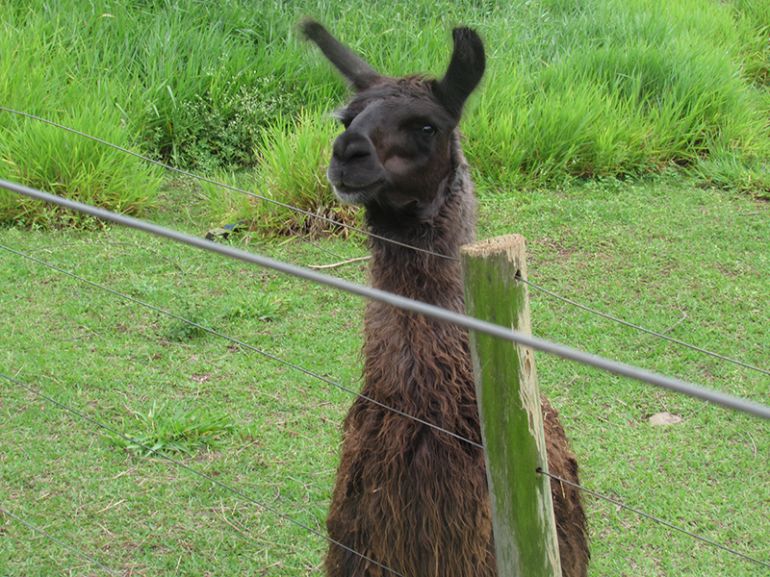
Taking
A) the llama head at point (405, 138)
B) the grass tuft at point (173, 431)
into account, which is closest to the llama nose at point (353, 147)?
the llama head at point (405, 138)

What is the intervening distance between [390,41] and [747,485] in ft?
14.4

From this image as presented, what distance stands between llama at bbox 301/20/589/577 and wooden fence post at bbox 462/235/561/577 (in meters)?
0.32

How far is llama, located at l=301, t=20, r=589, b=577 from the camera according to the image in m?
2.58

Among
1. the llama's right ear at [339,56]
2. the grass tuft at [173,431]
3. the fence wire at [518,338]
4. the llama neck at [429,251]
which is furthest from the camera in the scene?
the grass tuft at [173,431]

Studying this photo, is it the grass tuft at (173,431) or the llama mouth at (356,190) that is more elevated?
the llama mouth at (356,190)

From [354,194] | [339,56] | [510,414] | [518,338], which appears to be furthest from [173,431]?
[518,338]

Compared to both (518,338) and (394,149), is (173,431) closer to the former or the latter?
(394,149)

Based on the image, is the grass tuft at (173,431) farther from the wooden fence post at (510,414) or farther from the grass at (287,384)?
the wooden fence post at (510,414)

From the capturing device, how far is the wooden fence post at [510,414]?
205 cm

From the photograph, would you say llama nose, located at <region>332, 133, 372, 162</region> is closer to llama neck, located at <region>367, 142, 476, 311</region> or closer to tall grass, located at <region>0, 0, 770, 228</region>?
llama neck, located at <region>367, 142, 476, 311</region>

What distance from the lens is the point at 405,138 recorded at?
8.83 feet

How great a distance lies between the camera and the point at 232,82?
6938 mm

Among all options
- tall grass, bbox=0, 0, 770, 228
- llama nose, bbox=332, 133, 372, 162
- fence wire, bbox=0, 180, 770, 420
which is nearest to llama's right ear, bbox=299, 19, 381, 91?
llama nose, bbox=332, 133, 372, 162

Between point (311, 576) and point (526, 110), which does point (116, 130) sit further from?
point (311, 576)
